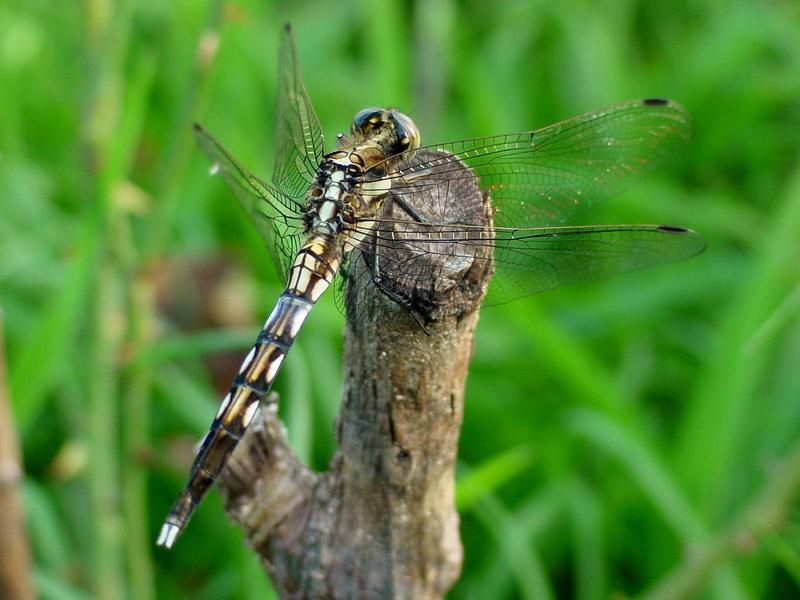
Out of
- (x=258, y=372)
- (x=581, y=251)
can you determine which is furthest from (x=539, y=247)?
(x=258, y=372)

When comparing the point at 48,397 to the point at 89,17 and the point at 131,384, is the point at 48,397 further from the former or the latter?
the point at 89,17

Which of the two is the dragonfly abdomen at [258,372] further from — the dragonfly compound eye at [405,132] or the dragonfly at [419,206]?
the dragonfly compound eye at [405,132]

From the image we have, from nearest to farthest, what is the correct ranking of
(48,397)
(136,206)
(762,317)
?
(136,206) < (762,317) < (48,397)

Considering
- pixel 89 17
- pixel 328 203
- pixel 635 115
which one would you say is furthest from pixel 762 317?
pixel 89 17

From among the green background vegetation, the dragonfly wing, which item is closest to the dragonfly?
the dragonfly wing

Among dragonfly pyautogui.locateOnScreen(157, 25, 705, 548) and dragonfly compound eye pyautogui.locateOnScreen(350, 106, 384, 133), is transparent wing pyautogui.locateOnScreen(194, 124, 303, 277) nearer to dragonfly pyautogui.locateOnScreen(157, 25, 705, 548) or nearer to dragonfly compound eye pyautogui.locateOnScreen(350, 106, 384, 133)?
dragonfly pyautogui.locateOnScreen(157, 25, 705, 548)

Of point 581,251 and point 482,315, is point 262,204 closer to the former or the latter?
point 581,251

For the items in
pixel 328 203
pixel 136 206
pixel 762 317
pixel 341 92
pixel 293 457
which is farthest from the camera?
pixel 341 92

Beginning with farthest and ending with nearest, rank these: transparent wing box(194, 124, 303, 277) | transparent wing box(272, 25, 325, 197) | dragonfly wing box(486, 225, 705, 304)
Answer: transparent wing box(272, 25, 325, 197) < transparent wing box(194, 124, 303, 277) < dragonfly wing box(486, 225, 705, 304)
